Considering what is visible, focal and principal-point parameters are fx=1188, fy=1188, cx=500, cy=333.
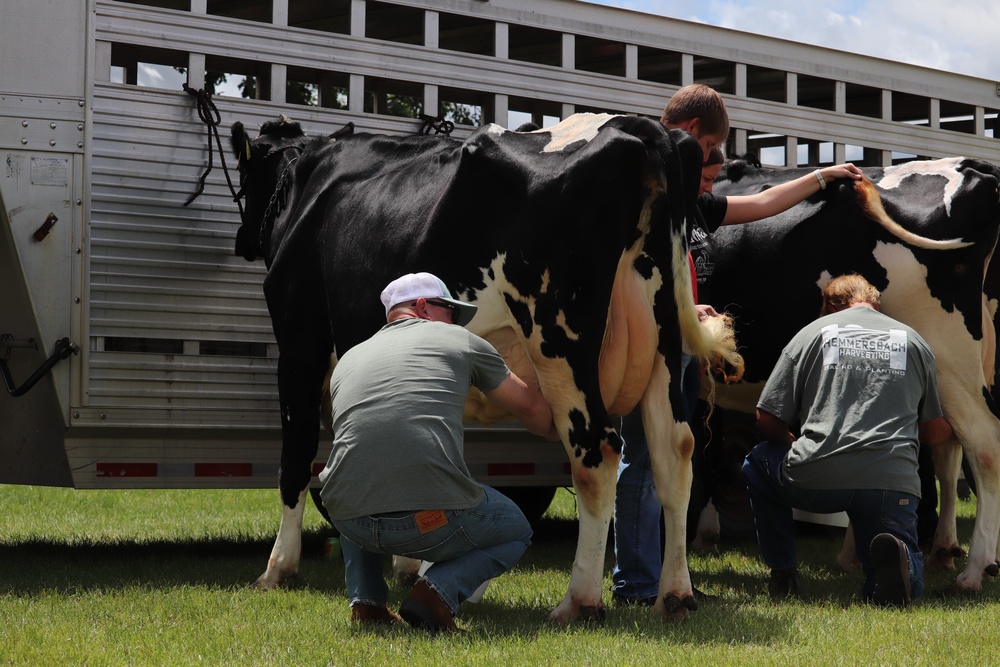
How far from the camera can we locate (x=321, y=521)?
33.9 ft

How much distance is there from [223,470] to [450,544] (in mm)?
3132

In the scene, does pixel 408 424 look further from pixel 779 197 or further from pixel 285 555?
pixel 779 197

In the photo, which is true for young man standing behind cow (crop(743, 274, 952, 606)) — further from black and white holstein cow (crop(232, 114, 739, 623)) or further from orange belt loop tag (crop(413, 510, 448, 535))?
orange belt loop tag (crop(413, 510, 448, 535))

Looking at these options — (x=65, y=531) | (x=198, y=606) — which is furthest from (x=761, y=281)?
(x=65, y=531)

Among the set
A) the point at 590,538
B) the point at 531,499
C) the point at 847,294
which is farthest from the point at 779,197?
the point at 531,499

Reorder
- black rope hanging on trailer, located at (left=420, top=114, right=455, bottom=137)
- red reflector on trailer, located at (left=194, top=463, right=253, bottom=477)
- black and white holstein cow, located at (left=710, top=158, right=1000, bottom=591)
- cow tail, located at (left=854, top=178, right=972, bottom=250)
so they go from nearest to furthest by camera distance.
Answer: black and white holstein cow, located at (left=710, top=158, right=1000, bottom=591)
cow tail, located at (left=854, top=178, right=972, bottom=250)
red reflector on trailer, located at (left=194, top=463, right=253, bottom=477)
black rope hanging on trailer, located at (left=420, top=114, right=455, bottom=137)

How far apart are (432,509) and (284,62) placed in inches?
150

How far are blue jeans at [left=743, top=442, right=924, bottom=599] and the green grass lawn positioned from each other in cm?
22

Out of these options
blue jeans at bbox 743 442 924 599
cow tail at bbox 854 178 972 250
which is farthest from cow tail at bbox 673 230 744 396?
cow tail at bbox 854 178 972 250

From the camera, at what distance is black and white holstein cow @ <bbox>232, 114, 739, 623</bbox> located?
5.11m

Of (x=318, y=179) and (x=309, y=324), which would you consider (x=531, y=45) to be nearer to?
(x=318, y=179)

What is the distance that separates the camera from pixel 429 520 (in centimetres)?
453

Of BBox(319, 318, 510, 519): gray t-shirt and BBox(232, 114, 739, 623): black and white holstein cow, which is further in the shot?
BBox(232, 114, 739, 623): black and white holstein cow

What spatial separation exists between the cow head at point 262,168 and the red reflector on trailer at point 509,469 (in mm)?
2089
